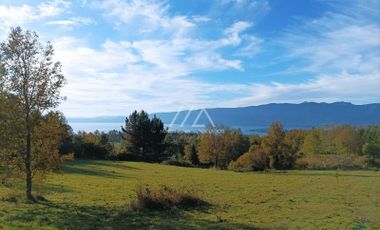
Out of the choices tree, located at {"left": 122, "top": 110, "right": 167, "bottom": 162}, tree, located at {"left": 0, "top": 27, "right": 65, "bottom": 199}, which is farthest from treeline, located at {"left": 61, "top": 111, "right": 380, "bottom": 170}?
tree, located at {"left": 0, "top": 27, "right": 65, "bottom": 199}

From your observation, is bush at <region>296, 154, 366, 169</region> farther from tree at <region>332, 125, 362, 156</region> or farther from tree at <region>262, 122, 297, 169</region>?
tree at <region>262, 122, 297, 169</region>

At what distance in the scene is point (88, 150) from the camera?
321ft

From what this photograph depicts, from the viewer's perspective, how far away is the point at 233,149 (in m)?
98.1

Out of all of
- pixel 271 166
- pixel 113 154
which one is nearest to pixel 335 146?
pixel 271 166

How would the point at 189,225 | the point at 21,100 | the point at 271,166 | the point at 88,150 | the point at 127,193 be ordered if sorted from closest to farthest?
the point at 189,225 → the point at 21,100 → the point at 127,193 → the point at 271,166 → the point at 88,150

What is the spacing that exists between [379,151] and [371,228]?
3508 inches

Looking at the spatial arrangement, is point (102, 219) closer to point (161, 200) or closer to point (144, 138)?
point (161, 200)

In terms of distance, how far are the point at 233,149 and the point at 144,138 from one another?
23214 millimetres

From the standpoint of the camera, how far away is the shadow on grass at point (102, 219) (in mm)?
16531

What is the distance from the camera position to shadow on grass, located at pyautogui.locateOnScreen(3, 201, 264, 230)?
1653cm

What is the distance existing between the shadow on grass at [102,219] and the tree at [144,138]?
8253 centimetres

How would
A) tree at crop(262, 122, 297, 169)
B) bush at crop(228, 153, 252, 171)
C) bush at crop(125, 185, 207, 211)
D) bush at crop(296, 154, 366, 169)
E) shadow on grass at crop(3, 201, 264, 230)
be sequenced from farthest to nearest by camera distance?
1. bush at crop(296, 154, 366, 169)
2. bush at crop(228, 153, 252, 171)
3. tree at crop(262, 122, 297, 169)
4. bush at crop(125, 185, 207, 211)
5. shadow on grass at crop(3, 201, 264, 230)

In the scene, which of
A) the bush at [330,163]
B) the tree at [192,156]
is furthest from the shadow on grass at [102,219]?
the tree at [192,156]

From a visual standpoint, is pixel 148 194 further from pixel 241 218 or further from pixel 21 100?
pixel 21 100
